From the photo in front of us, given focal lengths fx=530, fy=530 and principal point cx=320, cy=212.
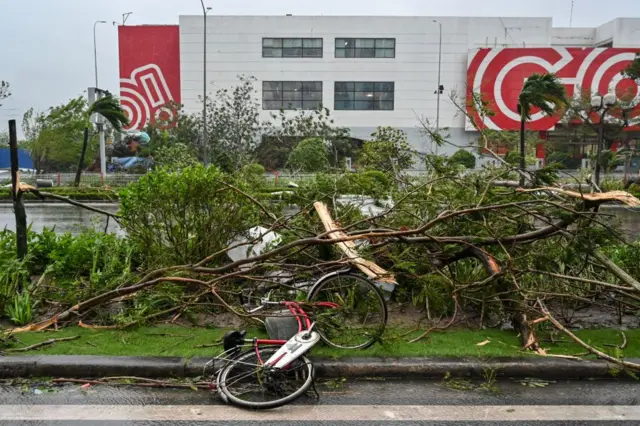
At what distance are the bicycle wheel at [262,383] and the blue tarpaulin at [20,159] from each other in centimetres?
4340

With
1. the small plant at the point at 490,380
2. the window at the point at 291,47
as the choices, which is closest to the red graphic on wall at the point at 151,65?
the window at the point at 291,47

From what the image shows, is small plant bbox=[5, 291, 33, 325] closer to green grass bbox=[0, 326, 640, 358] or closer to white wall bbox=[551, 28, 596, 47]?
green grass bbox=[0, 326, 640, 358]

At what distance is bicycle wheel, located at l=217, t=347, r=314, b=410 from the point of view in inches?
143

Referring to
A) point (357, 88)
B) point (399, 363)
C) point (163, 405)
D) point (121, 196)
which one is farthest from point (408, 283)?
point (357, 88)

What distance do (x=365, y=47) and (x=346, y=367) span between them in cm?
4593

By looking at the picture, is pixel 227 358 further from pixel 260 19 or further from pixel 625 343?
pixel 260 19

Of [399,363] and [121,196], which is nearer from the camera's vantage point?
[399,363]

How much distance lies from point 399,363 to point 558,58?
155 feet

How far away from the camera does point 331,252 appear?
5816 mm

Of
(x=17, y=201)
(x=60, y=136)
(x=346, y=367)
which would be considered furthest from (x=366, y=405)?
(x=60, y=136)

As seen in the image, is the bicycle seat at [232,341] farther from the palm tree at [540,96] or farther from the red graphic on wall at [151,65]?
the red graphic on wall at [151,65]

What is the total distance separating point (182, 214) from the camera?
5.84 meters

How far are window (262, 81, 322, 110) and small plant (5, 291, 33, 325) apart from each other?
139ft

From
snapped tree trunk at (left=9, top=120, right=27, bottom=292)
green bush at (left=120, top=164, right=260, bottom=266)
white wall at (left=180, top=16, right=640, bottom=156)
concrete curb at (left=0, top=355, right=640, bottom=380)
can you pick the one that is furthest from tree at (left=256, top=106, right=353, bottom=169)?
concrete curb at (left=0, top=355, right=640, bottom=380)
